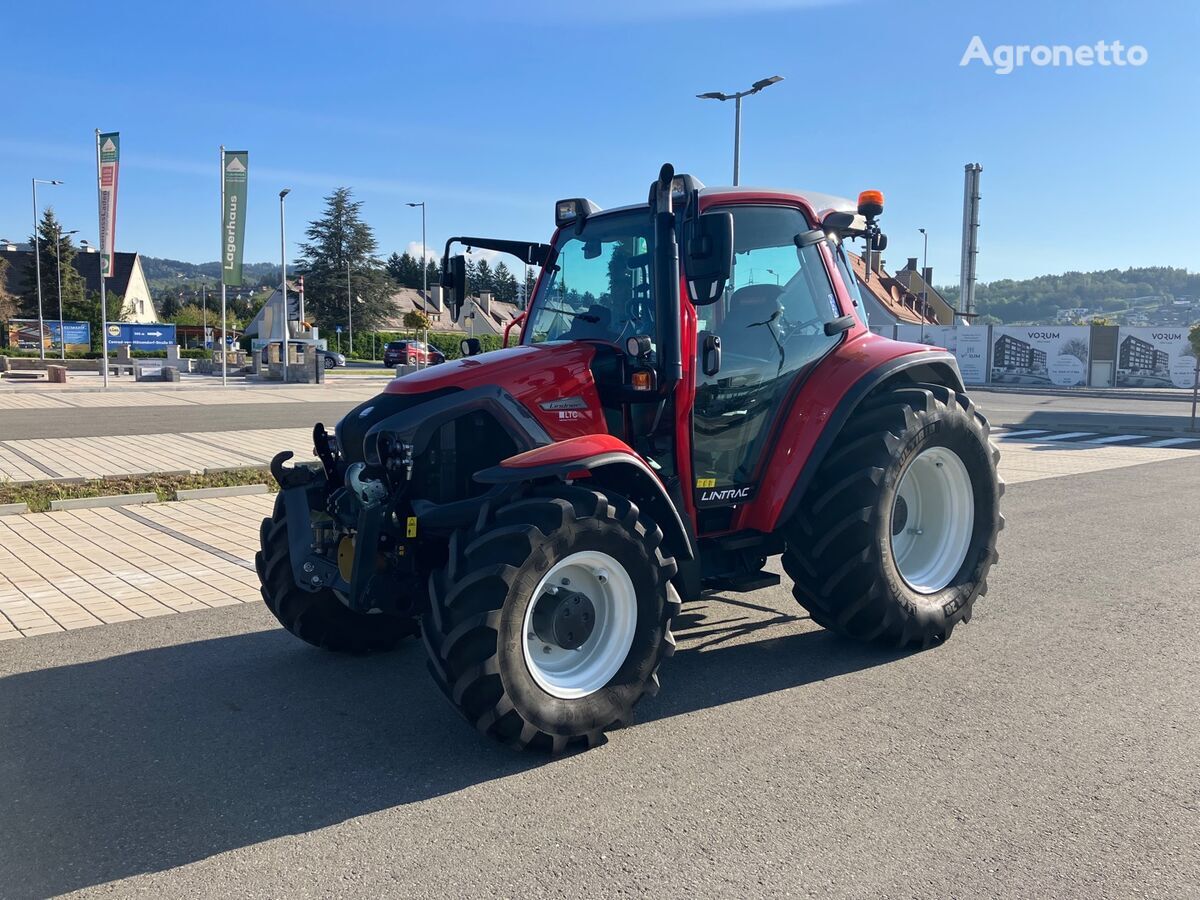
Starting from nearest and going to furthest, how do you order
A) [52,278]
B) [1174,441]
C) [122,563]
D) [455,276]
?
[455,276] < [122,563] < [1174,441] < [52,278]

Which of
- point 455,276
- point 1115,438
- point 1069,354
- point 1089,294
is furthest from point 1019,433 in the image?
point 1089,294

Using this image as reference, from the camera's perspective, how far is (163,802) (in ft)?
11.3

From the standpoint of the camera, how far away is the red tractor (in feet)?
12.5

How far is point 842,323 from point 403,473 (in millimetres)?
2629

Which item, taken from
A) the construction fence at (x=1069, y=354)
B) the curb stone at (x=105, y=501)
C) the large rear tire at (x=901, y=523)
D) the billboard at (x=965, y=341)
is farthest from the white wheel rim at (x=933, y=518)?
the billboard at (x=965, y=341)

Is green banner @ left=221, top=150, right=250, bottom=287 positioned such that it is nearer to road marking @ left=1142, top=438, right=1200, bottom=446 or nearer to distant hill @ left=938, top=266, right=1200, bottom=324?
road marking @ left=1142, top=438, right=1200, bottom=446

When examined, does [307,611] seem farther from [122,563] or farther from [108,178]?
[108,178]

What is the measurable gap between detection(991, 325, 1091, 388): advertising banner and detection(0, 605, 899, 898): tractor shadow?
43080 mm

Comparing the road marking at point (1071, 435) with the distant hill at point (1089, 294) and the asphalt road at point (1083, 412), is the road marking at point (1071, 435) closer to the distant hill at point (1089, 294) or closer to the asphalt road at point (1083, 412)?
the asphalt road at point (1083, 412)

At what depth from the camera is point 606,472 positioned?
4.23m

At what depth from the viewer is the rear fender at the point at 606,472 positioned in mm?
3829

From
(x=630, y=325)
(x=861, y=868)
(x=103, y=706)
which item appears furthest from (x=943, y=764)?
(x=103, y=706)

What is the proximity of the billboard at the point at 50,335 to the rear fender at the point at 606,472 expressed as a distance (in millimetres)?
59401

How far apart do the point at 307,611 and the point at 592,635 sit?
5.45 ft
